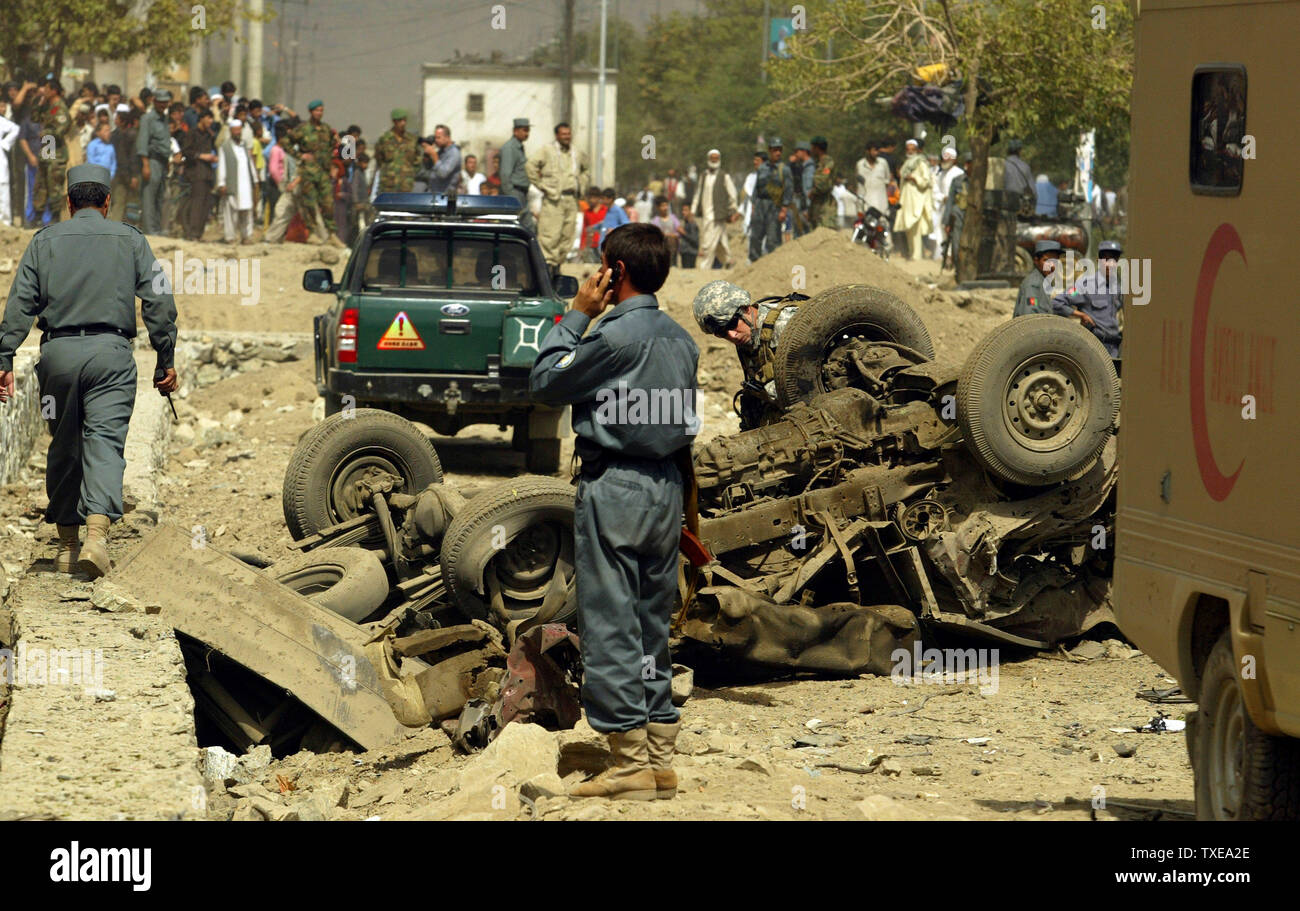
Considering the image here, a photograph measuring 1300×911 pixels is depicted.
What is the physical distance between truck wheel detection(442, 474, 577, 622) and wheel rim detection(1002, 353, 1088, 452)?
227 cm

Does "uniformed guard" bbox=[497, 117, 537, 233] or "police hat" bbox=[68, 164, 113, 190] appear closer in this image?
"police hat" bbox=[68, 164, 113, 190]

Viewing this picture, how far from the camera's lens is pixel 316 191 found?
79.9ft

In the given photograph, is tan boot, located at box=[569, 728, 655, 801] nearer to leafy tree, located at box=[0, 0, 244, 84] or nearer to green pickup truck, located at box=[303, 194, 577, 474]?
green pickup truck, located at box=[303, 194, 577, 474]

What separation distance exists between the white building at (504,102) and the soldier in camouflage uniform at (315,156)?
125 feet

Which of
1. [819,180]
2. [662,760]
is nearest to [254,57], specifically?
[819,180]

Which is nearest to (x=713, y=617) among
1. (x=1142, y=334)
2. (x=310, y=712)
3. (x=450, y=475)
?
(x=310, y=712)

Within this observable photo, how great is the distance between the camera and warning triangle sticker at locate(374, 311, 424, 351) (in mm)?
12422

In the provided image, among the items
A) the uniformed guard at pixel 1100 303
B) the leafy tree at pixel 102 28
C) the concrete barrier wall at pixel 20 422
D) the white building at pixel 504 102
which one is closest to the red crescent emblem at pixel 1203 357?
the uniformed guard at pixel 1100 303

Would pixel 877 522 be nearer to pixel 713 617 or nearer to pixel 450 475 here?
pixel 713 617

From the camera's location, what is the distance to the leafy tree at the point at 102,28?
26.9m

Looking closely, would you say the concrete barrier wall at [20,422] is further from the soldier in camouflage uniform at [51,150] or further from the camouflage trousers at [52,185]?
the camouflage trousers at [52,185]

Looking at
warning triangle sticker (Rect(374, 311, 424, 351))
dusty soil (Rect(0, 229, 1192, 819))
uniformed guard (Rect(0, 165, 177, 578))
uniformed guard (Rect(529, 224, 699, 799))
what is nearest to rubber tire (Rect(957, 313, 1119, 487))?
dusty soil (Rect(0, 229, 1192, 819))
